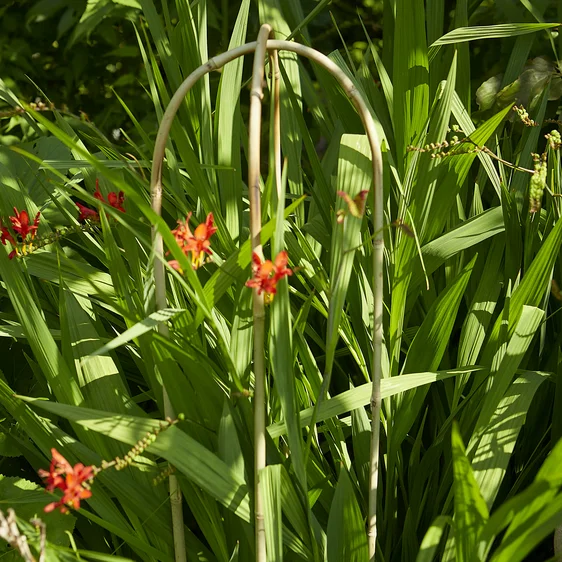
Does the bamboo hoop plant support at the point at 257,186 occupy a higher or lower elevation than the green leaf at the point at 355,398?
higher

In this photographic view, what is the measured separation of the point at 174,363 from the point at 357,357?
0.26 meters

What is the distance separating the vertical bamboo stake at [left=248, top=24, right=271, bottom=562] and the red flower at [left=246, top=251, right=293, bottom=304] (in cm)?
2

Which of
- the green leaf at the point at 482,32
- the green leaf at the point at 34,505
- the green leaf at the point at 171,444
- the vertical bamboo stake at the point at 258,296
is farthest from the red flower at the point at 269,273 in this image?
the green leaf at the point at 482,32

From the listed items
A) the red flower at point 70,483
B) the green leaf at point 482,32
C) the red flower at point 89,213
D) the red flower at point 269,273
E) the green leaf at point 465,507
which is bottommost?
the green leaf at point 465,507

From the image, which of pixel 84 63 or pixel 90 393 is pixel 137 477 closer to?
pixel 90 393

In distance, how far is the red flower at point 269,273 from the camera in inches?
22.7

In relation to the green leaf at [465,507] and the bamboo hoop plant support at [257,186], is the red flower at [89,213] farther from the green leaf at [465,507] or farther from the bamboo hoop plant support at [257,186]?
the green leaf at [465,507]

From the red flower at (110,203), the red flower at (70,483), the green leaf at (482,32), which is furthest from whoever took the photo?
the green leaf at (482,32)

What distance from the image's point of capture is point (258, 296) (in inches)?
25.2

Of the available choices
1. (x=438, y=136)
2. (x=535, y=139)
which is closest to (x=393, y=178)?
(x=438, y=136)

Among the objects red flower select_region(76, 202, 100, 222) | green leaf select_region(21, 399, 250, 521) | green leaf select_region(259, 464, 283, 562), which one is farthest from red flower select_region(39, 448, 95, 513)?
red flower select_region(76, 202, 100, 222)

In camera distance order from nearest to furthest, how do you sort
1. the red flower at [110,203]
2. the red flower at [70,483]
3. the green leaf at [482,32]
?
the red flower at [70,483], the red flower at [110,203], the green leaf at [482,32]

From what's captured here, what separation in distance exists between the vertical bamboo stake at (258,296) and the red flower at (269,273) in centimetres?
2

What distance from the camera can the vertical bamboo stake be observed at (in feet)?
2.02
